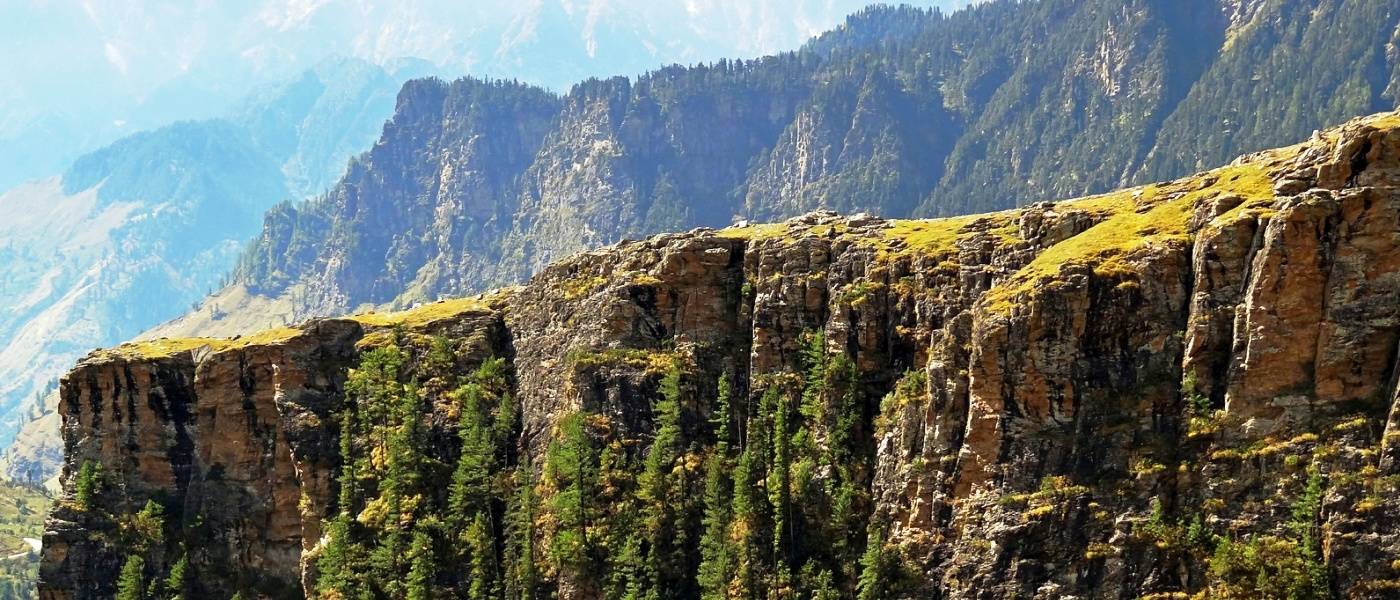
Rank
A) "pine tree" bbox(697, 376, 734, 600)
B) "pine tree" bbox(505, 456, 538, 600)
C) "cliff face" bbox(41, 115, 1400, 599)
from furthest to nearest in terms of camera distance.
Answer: "pine tree" bbox(505, 456, 538, 600) < "pine tree" bbox(697, 376, 734, 600) < "cliff face" bbox(41, 115, 1400, 599)

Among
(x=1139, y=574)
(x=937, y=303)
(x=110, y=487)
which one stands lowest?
(x=1139, y=574)

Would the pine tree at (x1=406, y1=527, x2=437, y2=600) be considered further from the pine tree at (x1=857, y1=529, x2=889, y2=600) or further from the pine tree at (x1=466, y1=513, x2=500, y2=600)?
the pine tree at (x1=857, y1=529, x2=889, y2=600)

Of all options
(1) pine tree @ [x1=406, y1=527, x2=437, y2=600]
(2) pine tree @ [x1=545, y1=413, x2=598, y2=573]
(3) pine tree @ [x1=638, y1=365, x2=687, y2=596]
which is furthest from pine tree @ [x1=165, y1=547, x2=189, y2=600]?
(3) pine tree @ [x1=638, y1=365, x2=687, y2=596]

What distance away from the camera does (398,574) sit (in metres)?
163

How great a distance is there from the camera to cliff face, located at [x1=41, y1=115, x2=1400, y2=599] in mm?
110125

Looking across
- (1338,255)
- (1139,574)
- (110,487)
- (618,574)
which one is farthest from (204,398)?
(1338,255)

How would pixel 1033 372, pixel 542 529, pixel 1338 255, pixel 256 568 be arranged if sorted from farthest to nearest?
pixel 256 568 < pixel 542 529 < pixel 1033 372 < pixel 1338 255

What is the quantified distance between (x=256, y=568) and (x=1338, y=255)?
147 m

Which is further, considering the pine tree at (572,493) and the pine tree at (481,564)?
the pine tree at (481,564)

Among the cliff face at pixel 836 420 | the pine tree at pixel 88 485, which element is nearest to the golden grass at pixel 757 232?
the cliff face at pixel 836 420

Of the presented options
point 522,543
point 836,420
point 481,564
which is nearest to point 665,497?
point 522,543

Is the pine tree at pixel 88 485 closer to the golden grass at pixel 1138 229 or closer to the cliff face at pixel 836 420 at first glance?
the cliff face at pixel 836 420

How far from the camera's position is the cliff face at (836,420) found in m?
110

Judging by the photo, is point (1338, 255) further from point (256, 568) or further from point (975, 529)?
point (256, 568)
